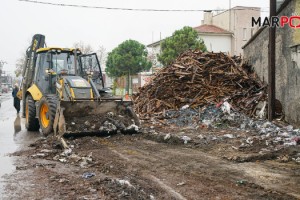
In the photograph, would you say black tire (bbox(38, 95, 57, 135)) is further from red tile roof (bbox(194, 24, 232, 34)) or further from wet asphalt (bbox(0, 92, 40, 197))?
red tile roof (bbox(194, 24, 232, 34))

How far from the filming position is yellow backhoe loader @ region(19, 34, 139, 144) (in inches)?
411

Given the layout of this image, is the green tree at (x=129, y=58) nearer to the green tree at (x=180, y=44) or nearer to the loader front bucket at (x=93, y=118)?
the green tree at (x=180, y=44)

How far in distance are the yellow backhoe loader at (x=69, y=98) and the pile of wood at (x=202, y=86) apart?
4183 millimetres

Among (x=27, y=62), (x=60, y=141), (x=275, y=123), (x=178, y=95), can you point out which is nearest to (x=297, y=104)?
(x=275, y=123)

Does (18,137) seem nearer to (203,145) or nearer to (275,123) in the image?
(203,145)

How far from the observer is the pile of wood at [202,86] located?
15086 mm

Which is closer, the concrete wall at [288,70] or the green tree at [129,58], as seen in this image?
the concrete wall at [288,70]

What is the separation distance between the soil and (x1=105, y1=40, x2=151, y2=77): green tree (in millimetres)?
28857

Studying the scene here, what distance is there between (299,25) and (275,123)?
10.3 feet

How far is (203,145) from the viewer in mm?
9406

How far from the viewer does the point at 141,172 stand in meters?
6.58

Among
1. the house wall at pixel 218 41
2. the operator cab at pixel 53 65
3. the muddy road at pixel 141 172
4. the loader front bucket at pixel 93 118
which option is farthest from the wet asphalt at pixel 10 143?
the house wall at pixel 218 41

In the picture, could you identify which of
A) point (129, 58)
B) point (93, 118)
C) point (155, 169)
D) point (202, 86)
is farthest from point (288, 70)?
point (129, 58)

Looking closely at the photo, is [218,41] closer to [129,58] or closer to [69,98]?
[129,58]
